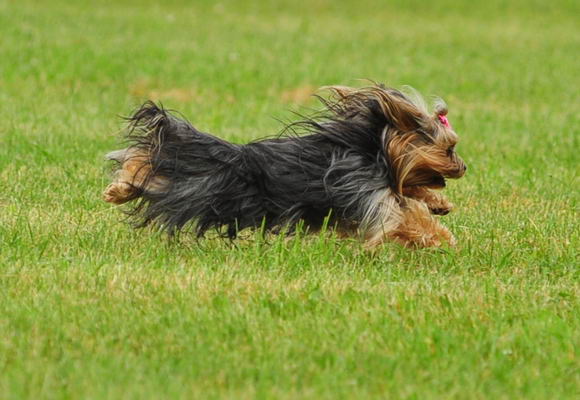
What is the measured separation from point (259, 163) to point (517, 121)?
6802 millimetres

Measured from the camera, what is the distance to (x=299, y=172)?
22.0 feet

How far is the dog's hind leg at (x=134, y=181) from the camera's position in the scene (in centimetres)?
670

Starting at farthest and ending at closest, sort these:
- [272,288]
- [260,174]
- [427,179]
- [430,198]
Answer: [430,198] < [427,179] < [260,174] < [272,288]

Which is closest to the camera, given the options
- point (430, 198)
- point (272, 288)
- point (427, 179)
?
point (272, 288)

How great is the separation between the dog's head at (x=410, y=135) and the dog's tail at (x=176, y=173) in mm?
802

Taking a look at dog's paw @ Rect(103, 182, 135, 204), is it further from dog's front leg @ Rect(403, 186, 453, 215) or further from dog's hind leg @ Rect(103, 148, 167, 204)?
dog's front leg @ Rect(403, 186, 453, 215)

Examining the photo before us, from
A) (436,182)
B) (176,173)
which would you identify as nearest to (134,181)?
(176,173)

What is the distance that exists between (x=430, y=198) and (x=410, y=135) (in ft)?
1.79

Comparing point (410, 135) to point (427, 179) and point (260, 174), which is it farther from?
point (260, 174)

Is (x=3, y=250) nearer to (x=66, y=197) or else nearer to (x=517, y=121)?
(x=66, y=197)

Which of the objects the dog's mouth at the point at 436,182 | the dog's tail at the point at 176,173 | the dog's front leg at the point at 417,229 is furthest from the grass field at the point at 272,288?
the dog's mouth at the point at 436,182

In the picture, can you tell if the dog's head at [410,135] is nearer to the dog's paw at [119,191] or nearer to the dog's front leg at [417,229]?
the dog's front leg at [417,229]

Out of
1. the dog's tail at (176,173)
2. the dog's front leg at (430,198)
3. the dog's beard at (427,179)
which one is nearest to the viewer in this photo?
the dog's tail at (176,173)

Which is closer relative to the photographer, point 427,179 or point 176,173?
point 176,173
